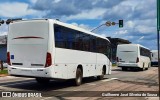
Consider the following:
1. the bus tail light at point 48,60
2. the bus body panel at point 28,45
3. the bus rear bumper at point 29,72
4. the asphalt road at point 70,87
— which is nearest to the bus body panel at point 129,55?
the asphalt road at point 70,87

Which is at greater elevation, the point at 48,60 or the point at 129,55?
the point at 129,55

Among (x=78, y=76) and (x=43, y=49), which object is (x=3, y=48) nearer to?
(x=78, y=76)

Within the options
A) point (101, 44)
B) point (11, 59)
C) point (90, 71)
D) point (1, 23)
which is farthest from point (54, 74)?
point (1, 23)

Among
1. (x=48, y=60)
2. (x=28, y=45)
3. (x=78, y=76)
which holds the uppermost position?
(x=28, y=45)

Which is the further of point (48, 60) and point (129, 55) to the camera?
point (129, 55)

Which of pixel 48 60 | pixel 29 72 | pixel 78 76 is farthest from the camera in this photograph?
pixel 78 76

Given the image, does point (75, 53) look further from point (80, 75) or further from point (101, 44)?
point (101, 44)

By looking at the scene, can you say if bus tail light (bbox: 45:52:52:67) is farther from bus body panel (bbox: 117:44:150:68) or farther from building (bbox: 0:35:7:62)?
building (bbox: 0:35:7:62)

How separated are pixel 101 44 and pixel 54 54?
915cm

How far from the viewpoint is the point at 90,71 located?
851 inches

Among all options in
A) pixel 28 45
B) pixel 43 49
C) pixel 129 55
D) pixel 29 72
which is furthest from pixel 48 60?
pixel 129 55

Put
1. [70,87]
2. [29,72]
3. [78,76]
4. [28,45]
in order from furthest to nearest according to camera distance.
Answer: [78,76]
[70,87]
[28,45]
[29,72]

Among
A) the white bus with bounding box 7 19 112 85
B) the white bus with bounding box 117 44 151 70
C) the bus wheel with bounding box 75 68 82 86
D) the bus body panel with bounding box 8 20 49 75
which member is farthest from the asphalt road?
the white bus with bounding box 117 44 151 70

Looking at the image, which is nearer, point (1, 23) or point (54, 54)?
point (54, 54)
